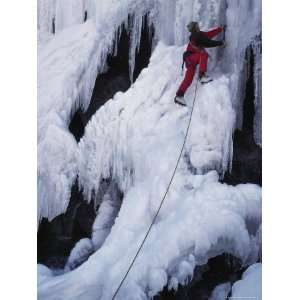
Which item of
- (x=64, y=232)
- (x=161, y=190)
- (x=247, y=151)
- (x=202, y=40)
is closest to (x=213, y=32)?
(x=202, y=40)

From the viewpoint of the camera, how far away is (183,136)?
2.32 meters

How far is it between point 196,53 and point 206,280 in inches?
40.2

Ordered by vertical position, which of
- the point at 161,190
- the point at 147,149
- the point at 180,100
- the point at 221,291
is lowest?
the point at 221,291

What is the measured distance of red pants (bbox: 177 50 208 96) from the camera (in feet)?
7.61

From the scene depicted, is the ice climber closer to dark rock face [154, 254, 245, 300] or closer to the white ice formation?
the white ice formation

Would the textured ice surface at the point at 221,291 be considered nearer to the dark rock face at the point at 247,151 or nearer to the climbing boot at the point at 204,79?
the dark rock face at the point at 247,151

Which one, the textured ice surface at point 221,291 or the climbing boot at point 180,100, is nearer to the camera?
the textured ice surface at point 221,291

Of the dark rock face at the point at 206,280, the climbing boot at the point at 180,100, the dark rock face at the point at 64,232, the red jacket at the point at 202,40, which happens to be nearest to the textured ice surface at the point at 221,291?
the dark rock face at the point at 206,280

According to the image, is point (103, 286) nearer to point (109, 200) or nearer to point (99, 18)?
point (109, 200)

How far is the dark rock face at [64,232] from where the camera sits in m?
2.49

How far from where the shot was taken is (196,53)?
233 cm

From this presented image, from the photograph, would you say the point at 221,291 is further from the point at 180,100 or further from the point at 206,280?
the point at 180,100
